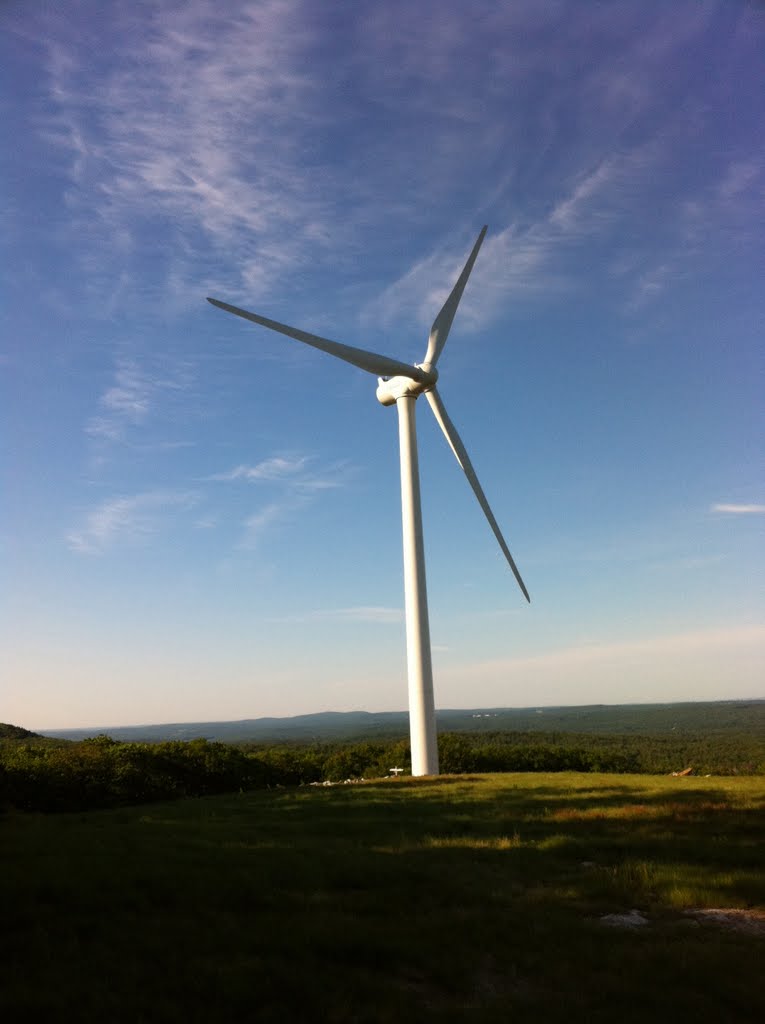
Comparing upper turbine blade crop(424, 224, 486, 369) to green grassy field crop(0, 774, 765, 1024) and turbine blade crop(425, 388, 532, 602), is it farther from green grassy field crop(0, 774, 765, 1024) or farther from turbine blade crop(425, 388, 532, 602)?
green grassy field crop(0, 774, 765, 1024)

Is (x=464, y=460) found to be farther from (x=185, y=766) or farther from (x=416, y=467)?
(x=185, y=766)

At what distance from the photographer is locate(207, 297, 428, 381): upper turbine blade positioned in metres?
30.5

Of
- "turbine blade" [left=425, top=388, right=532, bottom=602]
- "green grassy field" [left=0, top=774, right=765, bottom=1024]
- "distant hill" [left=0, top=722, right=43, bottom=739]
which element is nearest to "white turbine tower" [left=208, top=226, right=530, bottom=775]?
"turbine blade" [left=425, top=388, right=532, bottom=602]

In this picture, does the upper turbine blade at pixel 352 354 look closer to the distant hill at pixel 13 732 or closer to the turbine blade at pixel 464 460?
the turbine blade at pixel 464 460

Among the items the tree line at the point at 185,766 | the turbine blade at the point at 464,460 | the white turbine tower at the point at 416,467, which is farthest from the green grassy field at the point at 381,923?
Result: the turbine blade at the point at 464,460

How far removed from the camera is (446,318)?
36938 millimetres

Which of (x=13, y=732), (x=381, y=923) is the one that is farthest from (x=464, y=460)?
(x=13, y=732)

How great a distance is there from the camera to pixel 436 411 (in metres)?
34.8

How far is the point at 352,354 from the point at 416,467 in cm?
588

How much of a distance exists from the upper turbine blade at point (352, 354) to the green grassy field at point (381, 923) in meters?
20.6

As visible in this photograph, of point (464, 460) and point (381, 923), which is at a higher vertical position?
point (464, 460)

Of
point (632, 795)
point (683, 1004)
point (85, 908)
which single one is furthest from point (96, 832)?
point (632, 795)

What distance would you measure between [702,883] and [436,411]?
1030 inches

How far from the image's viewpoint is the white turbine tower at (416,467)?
99.9 ft
